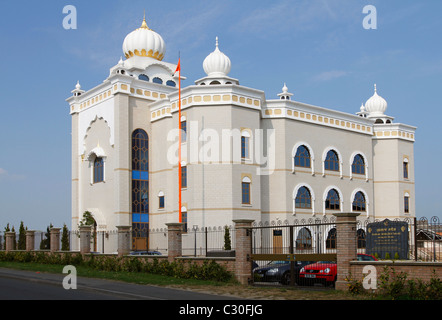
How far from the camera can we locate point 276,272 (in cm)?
2198

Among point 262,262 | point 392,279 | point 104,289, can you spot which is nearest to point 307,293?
point 392,279

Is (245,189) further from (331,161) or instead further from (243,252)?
(243,252)

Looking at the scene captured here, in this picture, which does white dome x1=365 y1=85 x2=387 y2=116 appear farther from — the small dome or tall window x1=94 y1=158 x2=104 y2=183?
tall window x1=94 y1=158 x2=104 y2=183

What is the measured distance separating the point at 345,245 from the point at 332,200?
2543 centimetres

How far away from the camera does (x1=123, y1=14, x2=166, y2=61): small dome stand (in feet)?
146

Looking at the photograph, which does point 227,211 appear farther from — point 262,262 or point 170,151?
point 262,262

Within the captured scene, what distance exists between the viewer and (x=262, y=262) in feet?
73.3

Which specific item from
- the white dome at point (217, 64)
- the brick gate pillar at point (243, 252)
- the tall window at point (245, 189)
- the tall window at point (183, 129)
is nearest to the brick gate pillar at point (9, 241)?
the tall window at point (183, 129)

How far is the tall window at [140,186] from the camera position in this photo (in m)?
39.2

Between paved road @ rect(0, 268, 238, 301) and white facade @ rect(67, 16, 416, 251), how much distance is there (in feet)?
51.3

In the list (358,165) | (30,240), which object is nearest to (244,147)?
(358,165)

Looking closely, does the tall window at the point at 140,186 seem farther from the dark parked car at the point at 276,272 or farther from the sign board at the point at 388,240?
the sign board at the point at 388,240

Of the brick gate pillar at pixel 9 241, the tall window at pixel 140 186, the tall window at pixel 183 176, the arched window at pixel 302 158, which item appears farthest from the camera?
the arched window at pixel 302 158

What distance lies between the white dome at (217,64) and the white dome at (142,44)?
7222 mm
